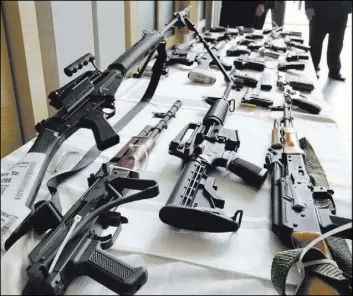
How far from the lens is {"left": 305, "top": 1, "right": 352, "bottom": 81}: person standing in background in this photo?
241 cm

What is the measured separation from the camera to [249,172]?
27.5 inches

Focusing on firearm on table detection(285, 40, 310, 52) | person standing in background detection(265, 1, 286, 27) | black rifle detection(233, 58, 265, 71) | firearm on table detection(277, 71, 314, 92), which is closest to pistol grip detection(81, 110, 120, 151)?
firearm on table detection(277, 71, 314, 92)

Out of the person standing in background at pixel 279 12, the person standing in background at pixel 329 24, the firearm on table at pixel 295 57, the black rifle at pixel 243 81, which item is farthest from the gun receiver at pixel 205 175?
the person standing in background at pixel 279 12

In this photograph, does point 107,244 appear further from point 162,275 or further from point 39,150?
point 39,150

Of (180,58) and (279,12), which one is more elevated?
(279,12)

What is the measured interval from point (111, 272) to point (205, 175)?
0.93 feet

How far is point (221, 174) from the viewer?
75cm

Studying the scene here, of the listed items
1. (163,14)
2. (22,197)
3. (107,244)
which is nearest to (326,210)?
(107,244)

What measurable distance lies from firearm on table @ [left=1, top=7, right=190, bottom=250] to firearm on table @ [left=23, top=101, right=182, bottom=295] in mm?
57

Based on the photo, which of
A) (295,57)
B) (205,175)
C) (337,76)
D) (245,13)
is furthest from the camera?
(245,13)

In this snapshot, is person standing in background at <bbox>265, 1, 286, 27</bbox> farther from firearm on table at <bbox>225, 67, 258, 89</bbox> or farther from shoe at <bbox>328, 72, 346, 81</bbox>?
firearm on table at <bbox>225, 67, 258, 89</bbox>

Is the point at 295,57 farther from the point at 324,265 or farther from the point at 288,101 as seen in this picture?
the point at 324,265

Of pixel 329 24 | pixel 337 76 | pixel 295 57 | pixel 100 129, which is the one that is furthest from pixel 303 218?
pixel 337 76

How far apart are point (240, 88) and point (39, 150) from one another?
2.85 ft
